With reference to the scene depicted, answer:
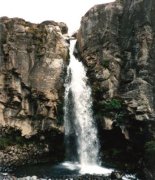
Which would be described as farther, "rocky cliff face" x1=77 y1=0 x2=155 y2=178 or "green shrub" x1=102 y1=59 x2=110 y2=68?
"green shrub" x1=102 y1=59 x2=110 y2=68

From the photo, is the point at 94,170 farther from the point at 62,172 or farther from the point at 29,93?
the point at 29,93

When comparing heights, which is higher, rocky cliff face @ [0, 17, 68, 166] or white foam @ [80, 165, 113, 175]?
rocky cliff face @ [0, 17, 68, 166]

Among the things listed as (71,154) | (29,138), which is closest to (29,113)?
(29,138)

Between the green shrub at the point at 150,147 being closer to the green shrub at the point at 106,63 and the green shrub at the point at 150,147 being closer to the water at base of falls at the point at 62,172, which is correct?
the water at base of falls at the point at 62,172

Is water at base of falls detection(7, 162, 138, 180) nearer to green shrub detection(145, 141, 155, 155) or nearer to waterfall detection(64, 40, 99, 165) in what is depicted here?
waterfall detection(64, 40, 99, 165)

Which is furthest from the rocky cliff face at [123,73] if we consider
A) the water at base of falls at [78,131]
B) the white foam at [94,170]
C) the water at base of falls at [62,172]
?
the water at base of falls at [62,172]

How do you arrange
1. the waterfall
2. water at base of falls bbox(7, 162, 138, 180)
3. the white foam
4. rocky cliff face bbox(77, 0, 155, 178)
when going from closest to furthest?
water at base of falls bbox(7, 162, 138, 180), the white foam, rocky cliff face bbox(77, 0, 155, 178), the waterfall

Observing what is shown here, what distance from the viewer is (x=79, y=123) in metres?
40.6

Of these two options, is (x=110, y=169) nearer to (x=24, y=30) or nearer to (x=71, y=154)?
(x=71, y=154)

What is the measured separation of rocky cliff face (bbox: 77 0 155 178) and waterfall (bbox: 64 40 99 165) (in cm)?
82

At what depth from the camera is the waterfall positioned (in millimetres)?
39750

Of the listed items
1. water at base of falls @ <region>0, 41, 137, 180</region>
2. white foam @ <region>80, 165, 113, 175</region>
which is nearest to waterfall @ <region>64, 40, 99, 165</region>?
water at base of falls @ <region>0, 41, 137, 180</region>

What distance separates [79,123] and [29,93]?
496 centimetres

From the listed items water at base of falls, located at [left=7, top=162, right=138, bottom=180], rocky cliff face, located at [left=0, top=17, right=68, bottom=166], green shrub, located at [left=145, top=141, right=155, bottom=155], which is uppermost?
rocky cliff face, located at [left=0, top=17, right=68, bottom=166]
